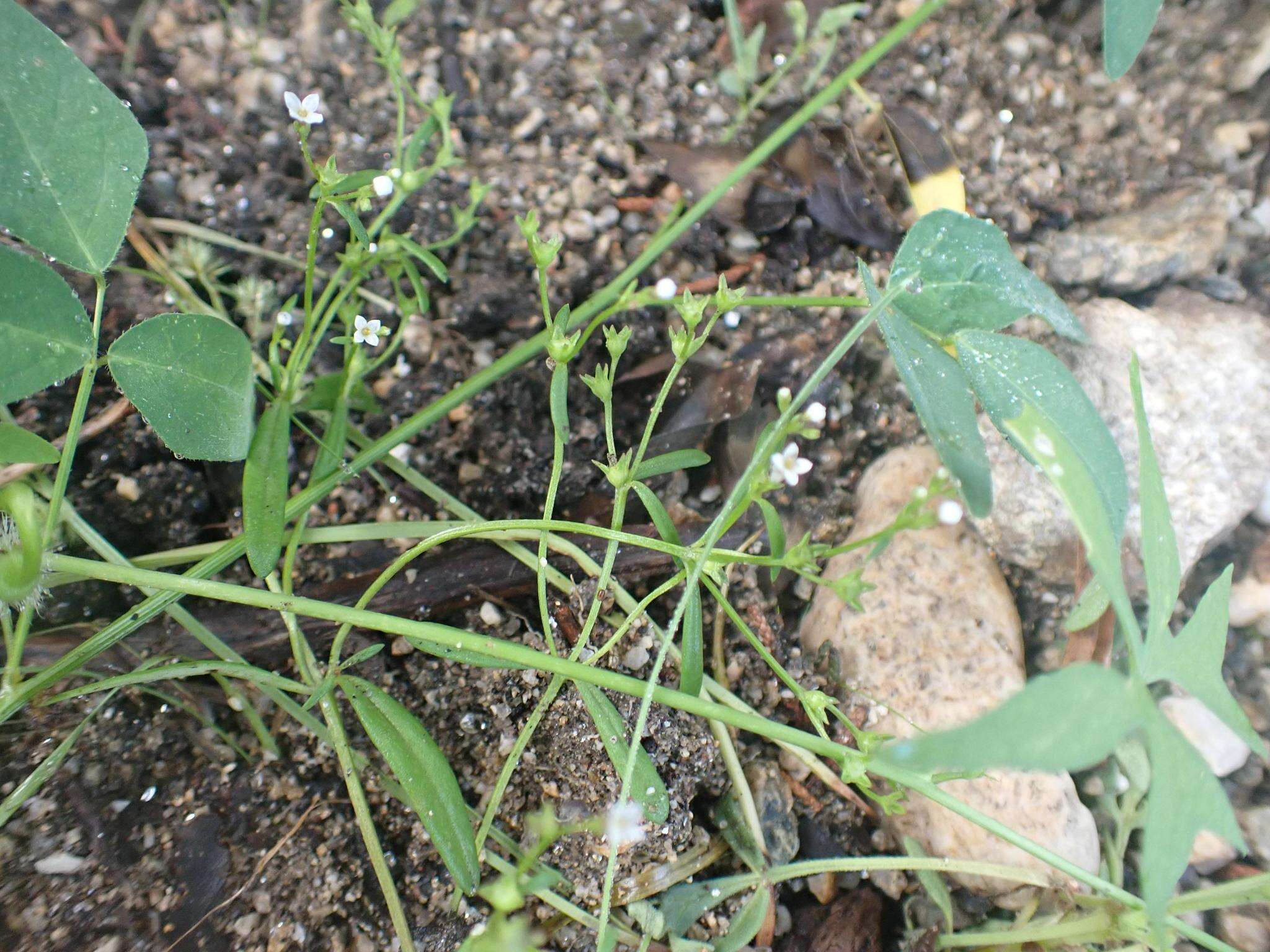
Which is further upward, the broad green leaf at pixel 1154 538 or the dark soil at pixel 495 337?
the broad green leaf at pixel 1154 538

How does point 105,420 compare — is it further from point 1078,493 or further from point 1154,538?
point 1154,538

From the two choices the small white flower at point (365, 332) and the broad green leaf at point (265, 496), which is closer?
the broad green leaf at point (265, 496)

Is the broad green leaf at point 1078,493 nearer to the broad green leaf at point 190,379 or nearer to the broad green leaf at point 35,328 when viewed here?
the broad green leaf at point 190,379

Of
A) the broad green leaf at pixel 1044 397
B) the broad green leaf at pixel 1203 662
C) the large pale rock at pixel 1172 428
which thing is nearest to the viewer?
the broad green leaf at pixel 1203 662

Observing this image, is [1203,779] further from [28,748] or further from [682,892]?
[28,748]

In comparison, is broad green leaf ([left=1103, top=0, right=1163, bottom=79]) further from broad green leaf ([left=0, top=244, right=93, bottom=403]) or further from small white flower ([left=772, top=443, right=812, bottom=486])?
broad green leaf ([left=0, top=244, right=93, bottom=403])

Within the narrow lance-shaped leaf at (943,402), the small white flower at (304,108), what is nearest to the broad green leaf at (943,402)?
the narrow lance-shaped leaf at (943,402)

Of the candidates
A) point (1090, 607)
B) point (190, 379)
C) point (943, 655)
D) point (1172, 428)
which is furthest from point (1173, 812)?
point (190, 379)

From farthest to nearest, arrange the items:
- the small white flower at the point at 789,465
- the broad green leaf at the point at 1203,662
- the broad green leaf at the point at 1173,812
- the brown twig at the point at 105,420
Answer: the brown twig at the point at 105,420
the small white flower at the point at 789,465
the broad green leaf at the point at 1203,662
the broad green leaf at the point at 1173,812
